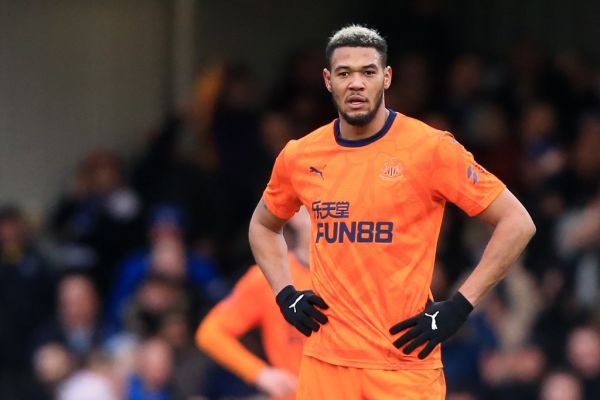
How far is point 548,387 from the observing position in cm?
931

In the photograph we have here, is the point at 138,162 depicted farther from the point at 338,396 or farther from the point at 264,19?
the point at 338,396

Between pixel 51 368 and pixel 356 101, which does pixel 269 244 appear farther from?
pixel 51 368

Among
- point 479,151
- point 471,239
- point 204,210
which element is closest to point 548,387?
point 471,239

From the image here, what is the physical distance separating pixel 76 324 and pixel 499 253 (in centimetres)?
566

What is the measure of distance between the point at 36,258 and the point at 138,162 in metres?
1.43

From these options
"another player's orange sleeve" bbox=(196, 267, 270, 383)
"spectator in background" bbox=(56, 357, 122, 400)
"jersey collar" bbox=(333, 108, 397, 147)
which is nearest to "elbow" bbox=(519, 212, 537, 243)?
"jersey collar" bbox=(333, 108, 397, 147)

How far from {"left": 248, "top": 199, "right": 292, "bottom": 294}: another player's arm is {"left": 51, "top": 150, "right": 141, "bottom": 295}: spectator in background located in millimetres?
5792

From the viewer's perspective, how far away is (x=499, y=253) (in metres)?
5.65

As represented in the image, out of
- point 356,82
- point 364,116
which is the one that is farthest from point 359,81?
point 364,116

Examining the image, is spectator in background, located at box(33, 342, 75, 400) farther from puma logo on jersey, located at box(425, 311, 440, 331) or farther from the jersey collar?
puma logo on jersey, located at box(425, 311, 440, 331)

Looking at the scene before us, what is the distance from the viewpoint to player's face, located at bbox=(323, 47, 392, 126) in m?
5.71

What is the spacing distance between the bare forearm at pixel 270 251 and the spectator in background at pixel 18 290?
16.9 ft

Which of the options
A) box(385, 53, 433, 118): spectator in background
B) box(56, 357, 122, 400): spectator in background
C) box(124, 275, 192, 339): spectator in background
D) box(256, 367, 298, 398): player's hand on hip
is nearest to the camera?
box(256, 367, 298, 398): player's hand on hip

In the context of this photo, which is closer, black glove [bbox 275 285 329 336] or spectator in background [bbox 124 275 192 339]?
black glove [bbox 275 285 329 336]
